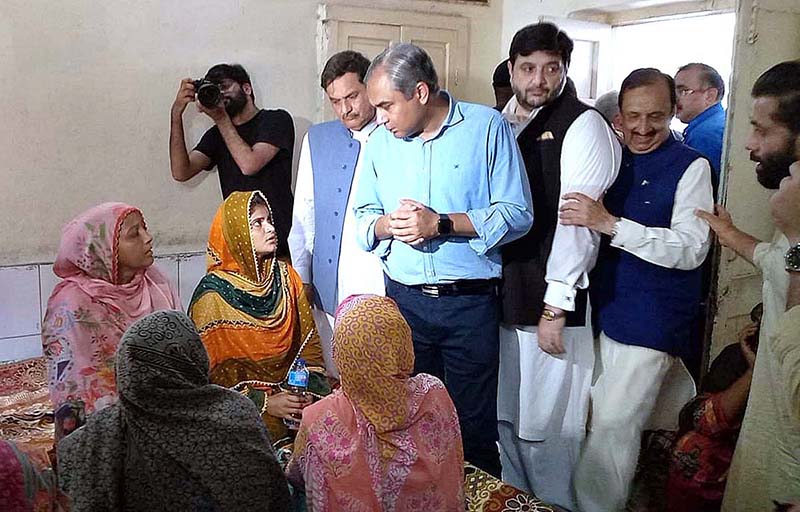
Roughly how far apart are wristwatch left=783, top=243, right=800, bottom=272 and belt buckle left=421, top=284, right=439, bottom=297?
93cm

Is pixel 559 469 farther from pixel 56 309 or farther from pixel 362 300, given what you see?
pixel 56 309

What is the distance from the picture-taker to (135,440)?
4.37 feet

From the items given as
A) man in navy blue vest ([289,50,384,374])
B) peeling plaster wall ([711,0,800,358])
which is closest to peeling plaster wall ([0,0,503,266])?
man in navy blue vest ([289,50,384,374])

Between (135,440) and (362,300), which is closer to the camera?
(135,440)

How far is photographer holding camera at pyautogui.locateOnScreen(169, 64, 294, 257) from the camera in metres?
2.95

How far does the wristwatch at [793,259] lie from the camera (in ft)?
5.50

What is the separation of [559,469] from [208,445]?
1.47 m

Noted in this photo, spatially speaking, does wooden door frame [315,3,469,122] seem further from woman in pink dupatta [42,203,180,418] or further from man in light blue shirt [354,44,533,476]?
woman in pink dupatta [42,203,180,418]

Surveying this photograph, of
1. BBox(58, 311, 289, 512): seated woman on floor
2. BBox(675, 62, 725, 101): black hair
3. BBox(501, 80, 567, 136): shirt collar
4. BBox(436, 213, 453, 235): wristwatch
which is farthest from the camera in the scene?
BBox(675, 62, 725, 101): black hair

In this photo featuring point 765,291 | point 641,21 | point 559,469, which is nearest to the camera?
point 765,291

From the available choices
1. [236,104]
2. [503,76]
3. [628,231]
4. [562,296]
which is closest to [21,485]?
[562,296]

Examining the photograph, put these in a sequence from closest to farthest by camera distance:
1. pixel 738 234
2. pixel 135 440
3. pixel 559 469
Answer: pixel 135 440, pixel 738 234, pixel 559 469

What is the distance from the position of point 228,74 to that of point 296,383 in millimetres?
1579

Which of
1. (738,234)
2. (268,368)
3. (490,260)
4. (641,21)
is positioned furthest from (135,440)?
(641,21)
